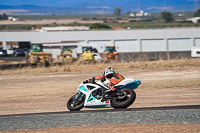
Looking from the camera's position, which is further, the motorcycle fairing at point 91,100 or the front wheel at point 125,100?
the motorcycle fairing at point 91,100

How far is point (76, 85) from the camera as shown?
18297 millimetres

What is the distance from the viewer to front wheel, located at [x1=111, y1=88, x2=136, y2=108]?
8984mm

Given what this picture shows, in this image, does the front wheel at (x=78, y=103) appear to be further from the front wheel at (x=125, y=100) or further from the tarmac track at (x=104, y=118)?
the tarmac track at (x=104, y=118)

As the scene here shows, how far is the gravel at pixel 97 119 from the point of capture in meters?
7.62

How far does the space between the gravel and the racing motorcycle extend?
112 cm

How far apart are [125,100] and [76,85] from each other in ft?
30.0

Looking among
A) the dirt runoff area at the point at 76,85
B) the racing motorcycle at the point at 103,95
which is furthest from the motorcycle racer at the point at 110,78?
the dirt runoff area at the point at 76,85

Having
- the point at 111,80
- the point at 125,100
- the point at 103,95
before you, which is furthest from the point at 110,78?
the point at 125,100

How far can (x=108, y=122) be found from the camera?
782 centimetres

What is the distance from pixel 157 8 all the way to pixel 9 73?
260ft

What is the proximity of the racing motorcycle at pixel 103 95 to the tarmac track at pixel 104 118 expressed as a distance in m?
1.00

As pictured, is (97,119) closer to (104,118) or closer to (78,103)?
(104,118)

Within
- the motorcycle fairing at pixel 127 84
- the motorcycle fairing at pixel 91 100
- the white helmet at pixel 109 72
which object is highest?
the white helmet at pixel 109 72

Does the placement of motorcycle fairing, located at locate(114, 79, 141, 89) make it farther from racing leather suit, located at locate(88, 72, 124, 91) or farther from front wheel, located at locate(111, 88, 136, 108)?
front wheel, located at locate(111, 88, 136, 108)
